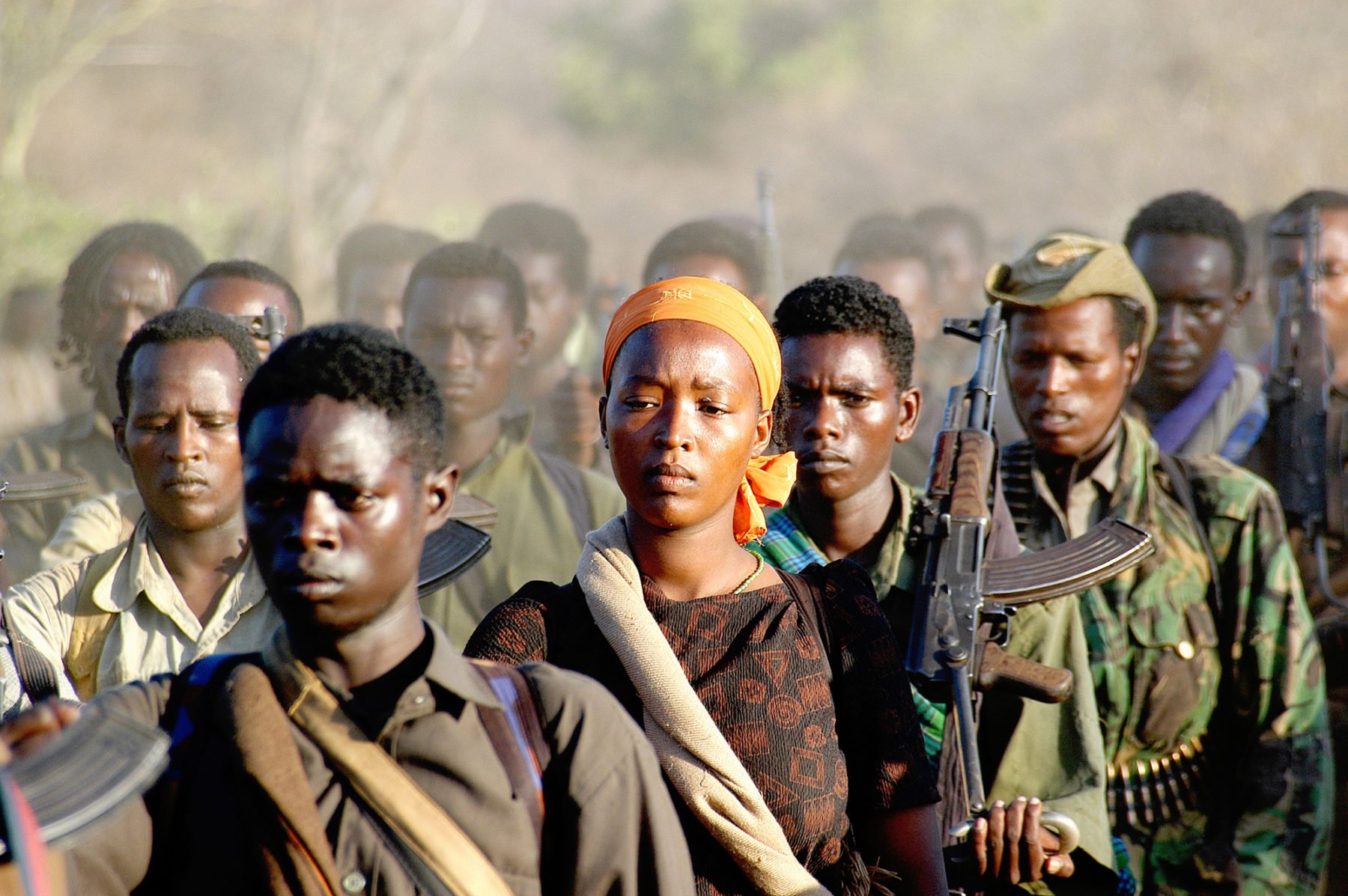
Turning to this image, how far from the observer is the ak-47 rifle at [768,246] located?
6.87 metres

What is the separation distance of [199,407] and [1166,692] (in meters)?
2.78

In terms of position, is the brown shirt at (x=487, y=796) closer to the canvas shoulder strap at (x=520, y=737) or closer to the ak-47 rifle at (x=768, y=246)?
Answer: the canvas shoulder strap at (x=520, y=737)

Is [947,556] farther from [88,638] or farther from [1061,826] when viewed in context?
[88,638]

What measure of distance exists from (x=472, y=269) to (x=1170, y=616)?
3042mm

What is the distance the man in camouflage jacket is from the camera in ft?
13.5

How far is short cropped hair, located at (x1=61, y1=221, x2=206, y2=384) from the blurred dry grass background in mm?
12903

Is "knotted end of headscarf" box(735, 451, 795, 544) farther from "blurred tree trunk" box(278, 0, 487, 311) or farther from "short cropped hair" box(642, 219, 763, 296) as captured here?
"blurred tree trunk" box(278, 0, 487, 311)

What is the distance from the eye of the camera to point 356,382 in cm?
188

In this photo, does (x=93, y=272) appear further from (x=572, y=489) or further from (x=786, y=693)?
(x=786, y=693)

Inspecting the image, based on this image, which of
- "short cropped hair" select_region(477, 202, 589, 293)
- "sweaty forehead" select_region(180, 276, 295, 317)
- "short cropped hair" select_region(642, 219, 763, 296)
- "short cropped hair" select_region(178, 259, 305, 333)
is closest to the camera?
"sweaty forehead" select_region(180, 276, 295, 317)

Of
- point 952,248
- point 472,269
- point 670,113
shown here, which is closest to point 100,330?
point 472,269

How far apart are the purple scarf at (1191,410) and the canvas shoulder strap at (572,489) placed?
2205 mm

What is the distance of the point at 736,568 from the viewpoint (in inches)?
104

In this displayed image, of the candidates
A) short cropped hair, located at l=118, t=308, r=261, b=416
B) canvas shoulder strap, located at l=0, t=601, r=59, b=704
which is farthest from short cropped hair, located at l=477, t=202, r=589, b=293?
canvas shoulder strap, located at l=0, t=601, r=59, b=704
